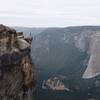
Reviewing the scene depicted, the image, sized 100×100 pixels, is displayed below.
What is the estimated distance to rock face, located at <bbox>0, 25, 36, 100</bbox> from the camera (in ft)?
171

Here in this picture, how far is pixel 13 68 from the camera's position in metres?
53.2

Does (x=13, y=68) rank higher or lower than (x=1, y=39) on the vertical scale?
lower

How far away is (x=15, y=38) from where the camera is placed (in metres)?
54.9

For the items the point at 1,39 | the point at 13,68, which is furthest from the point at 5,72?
the point at 1,39

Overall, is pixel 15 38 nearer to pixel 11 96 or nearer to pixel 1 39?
pixel 1 39

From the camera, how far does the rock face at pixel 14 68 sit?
5203 centimetres

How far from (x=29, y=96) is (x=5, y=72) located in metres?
5.63

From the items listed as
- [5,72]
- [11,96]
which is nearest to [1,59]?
[5,72]

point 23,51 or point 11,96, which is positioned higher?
point 23,51

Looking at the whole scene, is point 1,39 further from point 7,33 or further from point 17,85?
point 17,85

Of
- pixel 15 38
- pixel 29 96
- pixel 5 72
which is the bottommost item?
pixel 29 96

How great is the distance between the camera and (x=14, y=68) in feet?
175

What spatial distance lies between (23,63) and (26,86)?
3342mm

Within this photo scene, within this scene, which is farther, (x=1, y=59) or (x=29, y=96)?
(x=29, y=96)
